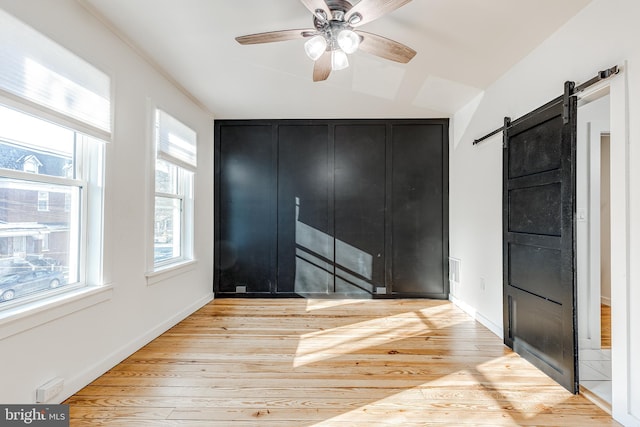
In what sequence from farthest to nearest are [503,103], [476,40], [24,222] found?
[503,103], [476,40], [24,222]

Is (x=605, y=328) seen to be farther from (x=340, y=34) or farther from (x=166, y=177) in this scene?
(x=166, y=177)

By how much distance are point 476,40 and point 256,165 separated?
3013mm

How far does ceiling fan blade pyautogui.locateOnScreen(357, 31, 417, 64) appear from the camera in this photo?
2016 mm

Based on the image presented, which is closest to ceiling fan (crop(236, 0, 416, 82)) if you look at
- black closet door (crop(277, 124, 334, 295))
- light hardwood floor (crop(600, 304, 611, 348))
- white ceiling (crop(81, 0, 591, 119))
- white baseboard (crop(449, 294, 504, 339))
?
white ceiling (crop(81, 0, 591, 119))

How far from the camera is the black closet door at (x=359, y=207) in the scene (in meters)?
4.41

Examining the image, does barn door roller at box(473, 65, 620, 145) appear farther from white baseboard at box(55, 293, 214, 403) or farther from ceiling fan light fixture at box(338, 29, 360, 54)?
white baseboard at box(55, 293, 214, 403)

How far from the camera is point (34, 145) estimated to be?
1889 millimetres

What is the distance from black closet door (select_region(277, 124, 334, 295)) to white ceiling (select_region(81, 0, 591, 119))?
0.57 m

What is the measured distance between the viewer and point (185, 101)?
11.9 ft

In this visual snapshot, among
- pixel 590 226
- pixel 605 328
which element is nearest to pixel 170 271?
pixel 590 226

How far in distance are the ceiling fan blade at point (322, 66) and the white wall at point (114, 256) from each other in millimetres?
1546

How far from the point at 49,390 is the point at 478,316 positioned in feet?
12.2

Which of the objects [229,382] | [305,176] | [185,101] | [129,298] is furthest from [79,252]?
[305,176]

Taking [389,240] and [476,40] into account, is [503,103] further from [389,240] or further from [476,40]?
[389,240]
